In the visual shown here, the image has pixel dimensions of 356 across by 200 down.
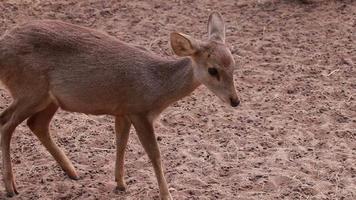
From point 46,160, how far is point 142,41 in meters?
3.23

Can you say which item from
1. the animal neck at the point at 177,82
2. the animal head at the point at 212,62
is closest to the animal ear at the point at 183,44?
the animal head at the point at 212,62

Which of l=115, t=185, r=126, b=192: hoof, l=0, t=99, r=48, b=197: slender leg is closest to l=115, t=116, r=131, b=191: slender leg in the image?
l=115, t=185, r=126, b=192: hoof

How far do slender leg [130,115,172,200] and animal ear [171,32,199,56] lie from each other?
62 centimetres

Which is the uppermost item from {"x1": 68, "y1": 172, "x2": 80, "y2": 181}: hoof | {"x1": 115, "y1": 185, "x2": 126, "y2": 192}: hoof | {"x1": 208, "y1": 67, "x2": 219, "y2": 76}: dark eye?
{"x1": 208, "y1": 67, "x2": 219, "y2": 76}: dark eye

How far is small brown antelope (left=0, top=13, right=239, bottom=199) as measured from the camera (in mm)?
5855

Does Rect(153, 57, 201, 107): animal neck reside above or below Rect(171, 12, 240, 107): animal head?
below

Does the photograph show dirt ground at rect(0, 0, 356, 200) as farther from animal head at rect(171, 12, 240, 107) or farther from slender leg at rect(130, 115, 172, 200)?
animal head at rect(171, 12, 240, 107)

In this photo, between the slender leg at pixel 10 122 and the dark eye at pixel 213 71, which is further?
the slender leg at pixel 10 122

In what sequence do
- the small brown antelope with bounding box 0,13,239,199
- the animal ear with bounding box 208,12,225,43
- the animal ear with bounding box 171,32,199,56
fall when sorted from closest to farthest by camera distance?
1. the animal ear with bounding box 171,32,199,56
2. the small brown antelope with bounding box 0,13,239,199
3. the animal ear with bounding box 208,12,225,43

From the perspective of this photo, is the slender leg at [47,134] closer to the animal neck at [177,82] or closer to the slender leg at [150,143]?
the slender leg at [150,143]

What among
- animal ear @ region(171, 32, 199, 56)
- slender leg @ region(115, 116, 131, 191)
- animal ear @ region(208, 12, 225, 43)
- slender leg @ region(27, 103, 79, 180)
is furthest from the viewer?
slender leg @ region(27, 103, 79, 180)

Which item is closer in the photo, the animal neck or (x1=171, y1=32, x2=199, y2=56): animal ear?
(x1=171, y1=32, x2=199, y2=56): animal ear

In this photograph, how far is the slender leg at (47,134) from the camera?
6.33 meters

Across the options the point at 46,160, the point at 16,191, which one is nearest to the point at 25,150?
the point at 46,160
